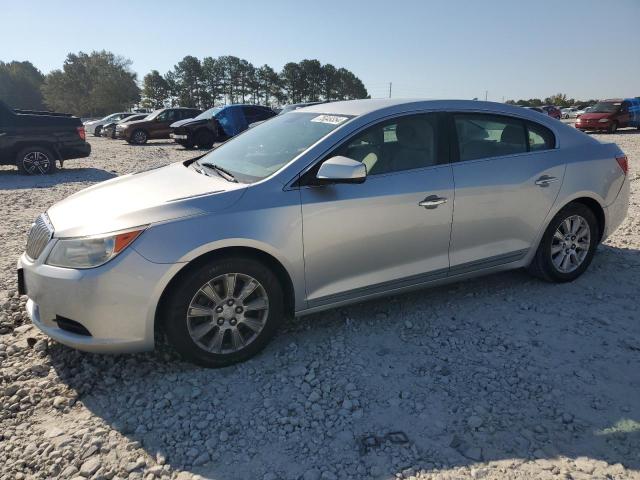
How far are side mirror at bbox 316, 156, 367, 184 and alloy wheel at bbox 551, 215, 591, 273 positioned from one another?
6.95 feet

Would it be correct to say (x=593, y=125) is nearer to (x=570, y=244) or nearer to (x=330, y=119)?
(x=570, y=244)

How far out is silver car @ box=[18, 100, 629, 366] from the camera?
2756 mm

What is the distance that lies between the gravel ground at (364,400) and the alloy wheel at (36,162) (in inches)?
345

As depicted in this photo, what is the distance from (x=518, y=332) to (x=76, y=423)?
2911 mm

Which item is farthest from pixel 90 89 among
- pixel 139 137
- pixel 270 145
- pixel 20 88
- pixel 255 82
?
pixel 270 145

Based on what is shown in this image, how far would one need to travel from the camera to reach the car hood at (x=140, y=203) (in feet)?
9.16

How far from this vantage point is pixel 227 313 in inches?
118

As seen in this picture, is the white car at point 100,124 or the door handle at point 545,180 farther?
the white car at point 100,124

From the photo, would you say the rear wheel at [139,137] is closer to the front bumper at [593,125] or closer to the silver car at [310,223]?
the silver car at [310,223]

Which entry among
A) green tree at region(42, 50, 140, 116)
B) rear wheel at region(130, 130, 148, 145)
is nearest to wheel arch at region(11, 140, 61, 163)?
rear wheel at region(130, 130, 148, 145)

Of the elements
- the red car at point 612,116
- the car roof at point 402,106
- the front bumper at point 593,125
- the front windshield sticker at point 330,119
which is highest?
the car roof at point 402,106

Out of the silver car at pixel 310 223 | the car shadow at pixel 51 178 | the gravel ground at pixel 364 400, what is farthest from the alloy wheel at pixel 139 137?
the silver car at pixel 310 223

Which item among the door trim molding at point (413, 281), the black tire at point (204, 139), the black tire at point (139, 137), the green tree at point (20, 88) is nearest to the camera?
the door trim molding at point (413, 281)

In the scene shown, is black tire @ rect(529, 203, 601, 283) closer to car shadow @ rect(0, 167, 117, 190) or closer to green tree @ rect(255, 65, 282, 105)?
car shadow @ rect(0, 167, 117, 190)
